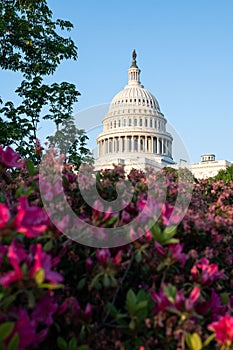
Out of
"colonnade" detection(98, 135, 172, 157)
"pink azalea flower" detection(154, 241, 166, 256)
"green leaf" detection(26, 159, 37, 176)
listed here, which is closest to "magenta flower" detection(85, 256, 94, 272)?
"pink azalea flower" detection(154, 241, 166, 256)

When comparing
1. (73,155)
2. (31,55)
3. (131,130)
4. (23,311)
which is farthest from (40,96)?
(131,130)

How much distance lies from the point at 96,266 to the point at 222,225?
84 centimetres

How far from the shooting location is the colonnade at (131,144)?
78688 millimetres

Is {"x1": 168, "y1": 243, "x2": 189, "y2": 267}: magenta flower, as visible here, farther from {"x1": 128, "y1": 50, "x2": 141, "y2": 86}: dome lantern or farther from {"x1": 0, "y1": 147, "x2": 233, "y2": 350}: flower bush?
{"x1": 128, "y1": 50, "x2": 141, "y2": 86}: dome lantern

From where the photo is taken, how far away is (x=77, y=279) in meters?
2.35

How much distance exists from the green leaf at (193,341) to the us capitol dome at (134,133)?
72.5 m

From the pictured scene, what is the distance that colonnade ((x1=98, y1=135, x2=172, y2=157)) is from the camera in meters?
78.7

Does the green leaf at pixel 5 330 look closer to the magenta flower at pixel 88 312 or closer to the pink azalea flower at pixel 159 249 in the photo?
the magenta flower at pixel 88 312

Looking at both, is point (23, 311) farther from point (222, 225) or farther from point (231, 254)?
point (231, 254)

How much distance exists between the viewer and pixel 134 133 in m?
79.2

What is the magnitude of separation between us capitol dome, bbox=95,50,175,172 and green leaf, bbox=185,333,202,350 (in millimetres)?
72504

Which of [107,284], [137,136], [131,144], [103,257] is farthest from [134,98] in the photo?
[107,284]

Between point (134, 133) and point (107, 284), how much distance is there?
3055 inches

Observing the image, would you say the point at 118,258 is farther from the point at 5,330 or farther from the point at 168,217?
the point at 5,330
